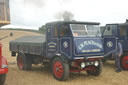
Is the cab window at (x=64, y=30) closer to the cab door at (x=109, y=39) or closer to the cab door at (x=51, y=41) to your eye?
the cab door at (x=51, y=41)

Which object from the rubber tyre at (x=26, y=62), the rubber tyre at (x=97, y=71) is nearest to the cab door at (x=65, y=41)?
the rubber tyre at (x=97, y=71)

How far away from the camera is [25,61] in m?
10.0

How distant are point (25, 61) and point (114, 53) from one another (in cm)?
474

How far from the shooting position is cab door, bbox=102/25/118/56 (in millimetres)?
9734

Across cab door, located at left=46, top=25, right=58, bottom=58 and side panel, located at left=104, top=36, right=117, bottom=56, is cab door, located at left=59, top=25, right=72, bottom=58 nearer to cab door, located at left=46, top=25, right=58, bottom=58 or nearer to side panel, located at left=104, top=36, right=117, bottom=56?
cab door, located at left=46, top=25, right=58, bottom=58

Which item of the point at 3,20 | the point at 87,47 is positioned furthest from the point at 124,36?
the point at 3,20

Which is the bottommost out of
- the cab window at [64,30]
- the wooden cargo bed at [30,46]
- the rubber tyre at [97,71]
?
the rubber tyre at [97,71]

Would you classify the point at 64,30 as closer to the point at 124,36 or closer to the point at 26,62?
the point at 26,62

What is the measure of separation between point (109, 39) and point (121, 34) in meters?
1.07

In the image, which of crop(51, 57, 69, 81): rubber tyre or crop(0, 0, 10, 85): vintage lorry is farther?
crop(51, 57, 69, 81): rubber tyre

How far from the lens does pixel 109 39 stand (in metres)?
9.95

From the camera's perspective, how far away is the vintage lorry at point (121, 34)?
10.1 m

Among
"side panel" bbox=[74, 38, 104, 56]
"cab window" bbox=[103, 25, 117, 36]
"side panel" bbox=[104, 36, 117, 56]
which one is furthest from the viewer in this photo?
"cab window" bbox=[103, 25, 117, 36]

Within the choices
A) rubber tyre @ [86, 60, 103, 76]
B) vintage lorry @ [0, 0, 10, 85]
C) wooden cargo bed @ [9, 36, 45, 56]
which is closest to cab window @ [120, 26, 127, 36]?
rubber tyre @ [86, 60, 103, 76]
